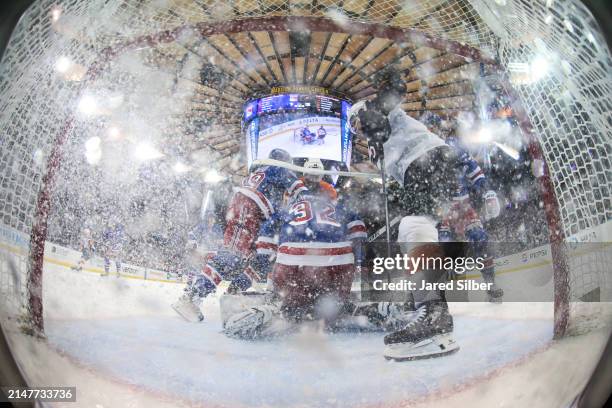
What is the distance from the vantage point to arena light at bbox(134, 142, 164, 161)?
0.77 m

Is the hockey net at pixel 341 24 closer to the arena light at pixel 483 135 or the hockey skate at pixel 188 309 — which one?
the arena light at pixel 483 135

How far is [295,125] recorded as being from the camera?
769 millimetres

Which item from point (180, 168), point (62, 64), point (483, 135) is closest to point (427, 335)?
point (483, 135)

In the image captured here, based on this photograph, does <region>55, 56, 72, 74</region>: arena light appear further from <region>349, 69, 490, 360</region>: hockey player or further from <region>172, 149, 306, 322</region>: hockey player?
<region>349, 69, 490, 360</region>: hockey player

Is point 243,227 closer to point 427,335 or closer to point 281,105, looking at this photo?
point 281,105

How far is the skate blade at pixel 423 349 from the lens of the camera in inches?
30.1

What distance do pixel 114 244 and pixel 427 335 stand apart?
0.46 meters

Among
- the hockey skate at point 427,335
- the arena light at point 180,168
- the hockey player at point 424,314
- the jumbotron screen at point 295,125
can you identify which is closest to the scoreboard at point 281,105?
the jumbotron screen at point 295,125

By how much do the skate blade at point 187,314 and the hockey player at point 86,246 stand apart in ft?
0.48

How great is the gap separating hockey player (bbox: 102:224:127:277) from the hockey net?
4.9 inches

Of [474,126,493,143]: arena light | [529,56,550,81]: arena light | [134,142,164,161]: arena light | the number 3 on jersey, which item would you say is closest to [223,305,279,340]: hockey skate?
the number 3 on jersey

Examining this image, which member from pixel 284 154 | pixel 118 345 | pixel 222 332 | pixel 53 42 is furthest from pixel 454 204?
pixel 53 42

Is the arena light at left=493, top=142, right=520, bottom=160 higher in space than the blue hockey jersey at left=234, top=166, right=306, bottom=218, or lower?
higher

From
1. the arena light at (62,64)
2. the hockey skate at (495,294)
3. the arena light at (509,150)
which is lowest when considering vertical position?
Result: the hockey skate at (495,294)
